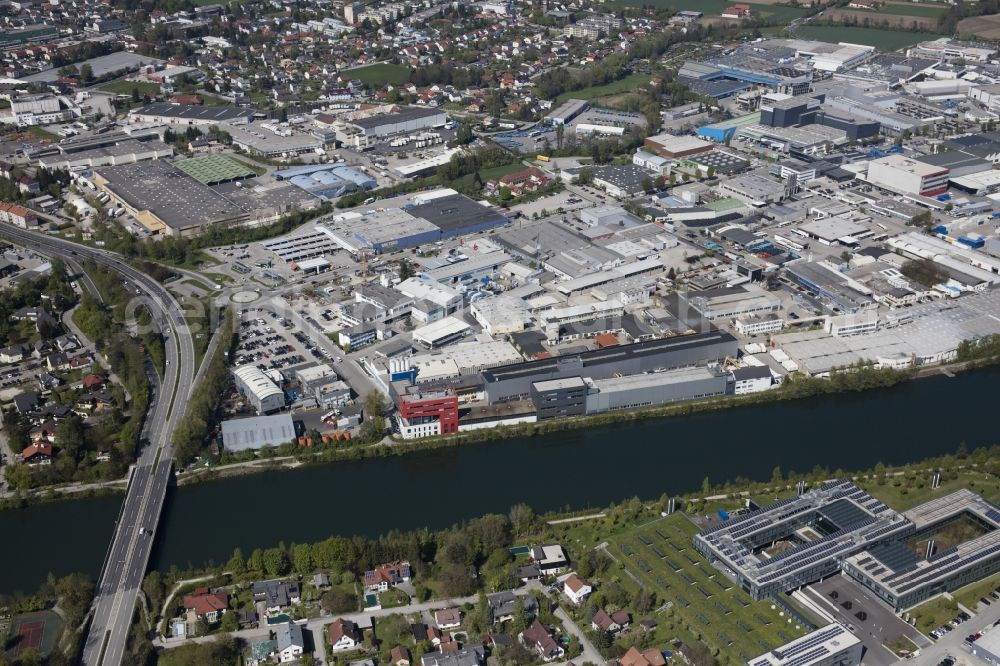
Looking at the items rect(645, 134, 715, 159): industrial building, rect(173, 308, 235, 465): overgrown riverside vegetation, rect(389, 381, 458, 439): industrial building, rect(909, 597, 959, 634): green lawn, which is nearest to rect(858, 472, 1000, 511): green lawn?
rect(909, 597, 959, 634): green lawn

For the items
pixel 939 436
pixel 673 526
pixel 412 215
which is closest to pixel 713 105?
pixel 412 215

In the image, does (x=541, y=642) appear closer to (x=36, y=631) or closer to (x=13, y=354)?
(x=36, y=631)

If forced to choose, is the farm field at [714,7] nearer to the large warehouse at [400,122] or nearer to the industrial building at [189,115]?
the large warehouse at [400,122]

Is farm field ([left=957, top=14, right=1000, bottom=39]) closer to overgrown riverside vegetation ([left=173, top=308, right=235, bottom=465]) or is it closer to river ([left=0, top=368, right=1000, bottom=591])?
river ([left=0, top=368, right=1000, bottom=591])

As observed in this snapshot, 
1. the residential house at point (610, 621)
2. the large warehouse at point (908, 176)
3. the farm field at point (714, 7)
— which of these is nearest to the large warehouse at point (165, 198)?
the residential house at point (610, 621)

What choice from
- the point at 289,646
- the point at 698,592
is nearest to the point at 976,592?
the point at 698,592

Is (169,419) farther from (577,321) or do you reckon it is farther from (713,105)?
(713,105)
